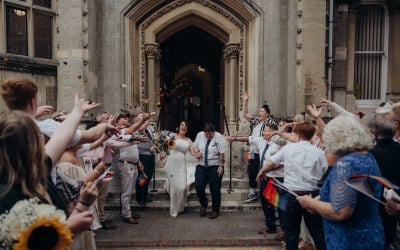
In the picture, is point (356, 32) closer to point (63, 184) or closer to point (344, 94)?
point (344, 94)

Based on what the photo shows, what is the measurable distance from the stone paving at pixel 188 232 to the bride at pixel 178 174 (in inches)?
9.6

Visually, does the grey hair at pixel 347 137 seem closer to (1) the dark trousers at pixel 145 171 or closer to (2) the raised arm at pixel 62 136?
(2) the raised arm at pixel 62 136

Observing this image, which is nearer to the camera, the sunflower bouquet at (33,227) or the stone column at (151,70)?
the sunflower bouquet at (33,227)

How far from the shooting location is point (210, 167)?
7738 millimetres

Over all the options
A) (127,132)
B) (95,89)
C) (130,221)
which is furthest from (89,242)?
(95,89)

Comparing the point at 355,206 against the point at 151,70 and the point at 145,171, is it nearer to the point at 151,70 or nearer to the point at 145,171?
the point at 145,171

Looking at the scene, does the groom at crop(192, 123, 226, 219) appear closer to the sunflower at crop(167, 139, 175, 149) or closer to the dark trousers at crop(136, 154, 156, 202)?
the sunflower at crop(167, 139, 175, 149)

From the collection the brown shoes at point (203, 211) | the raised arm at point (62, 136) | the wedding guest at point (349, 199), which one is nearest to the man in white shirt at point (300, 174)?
the wedding guest at point (349, 199)

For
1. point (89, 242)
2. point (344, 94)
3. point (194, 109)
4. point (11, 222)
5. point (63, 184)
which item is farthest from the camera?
point (194, 109)

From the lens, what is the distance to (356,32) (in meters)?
11.3

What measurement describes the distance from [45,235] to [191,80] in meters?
20.9

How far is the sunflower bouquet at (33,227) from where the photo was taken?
184 centimetres

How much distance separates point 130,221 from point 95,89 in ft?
13.0

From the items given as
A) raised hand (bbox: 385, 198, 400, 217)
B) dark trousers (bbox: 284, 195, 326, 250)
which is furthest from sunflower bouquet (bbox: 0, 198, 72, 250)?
dark trousers (bbox: 284, 195, 326, 250)
